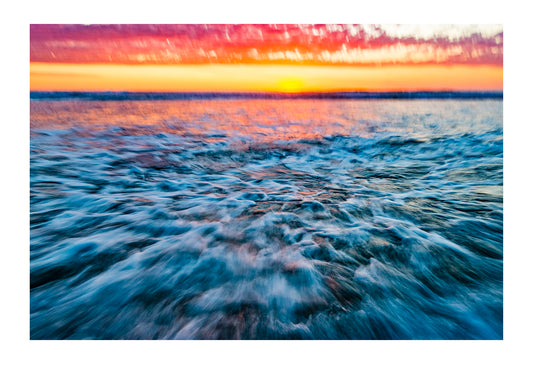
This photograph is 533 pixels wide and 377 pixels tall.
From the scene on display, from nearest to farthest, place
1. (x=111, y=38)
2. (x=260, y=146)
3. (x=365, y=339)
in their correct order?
(x=365, y=339) → (x=111, y=38) → (x=260, y=146)

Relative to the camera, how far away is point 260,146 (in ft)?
17.3

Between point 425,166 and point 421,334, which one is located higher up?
point 425,166

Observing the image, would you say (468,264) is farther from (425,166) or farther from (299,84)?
(299,84)

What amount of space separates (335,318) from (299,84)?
5040 mm

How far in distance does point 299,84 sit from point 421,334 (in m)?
5.08

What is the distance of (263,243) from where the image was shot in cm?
213

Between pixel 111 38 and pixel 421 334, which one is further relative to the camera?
pixel 111 38

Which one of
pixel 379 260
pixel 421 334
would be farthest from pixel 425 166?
pixel 421 334

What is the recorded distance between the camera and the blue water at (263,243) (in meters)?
1.50

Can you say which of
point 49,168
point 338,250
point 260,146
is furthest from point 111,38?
point 338,250

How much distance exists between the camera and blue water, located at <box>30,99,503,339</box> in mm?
1499
